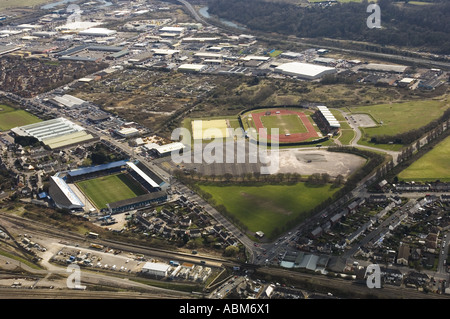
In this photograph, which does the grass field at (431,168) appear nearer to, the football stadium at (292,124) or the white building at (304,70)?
the football stadium at (292,124)

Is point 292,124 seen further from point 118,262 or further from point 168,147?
point 118,262

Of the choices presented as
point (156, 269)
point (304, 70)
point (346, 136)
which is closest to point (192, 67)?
point (304, 70)

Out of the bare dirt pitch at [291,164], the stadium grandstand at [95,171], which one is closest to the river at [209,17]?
the bare dirt pitch at [291,164]

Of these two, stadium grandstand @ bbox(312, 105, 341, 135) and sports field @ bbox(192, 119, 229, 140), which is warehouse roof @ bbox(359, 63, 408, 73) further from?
sports field @ bbox(192, 119, 229, 140)

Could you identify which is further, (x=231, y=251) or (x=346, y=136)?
(x=346, y=136)

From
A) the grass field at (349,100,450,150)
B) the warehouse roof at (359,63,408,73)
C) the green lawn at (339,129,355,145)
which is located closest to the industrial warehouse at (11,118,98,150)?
the green lawn at (339,129,355,145)

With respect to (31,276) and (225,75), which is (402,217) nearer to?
(31,276)
